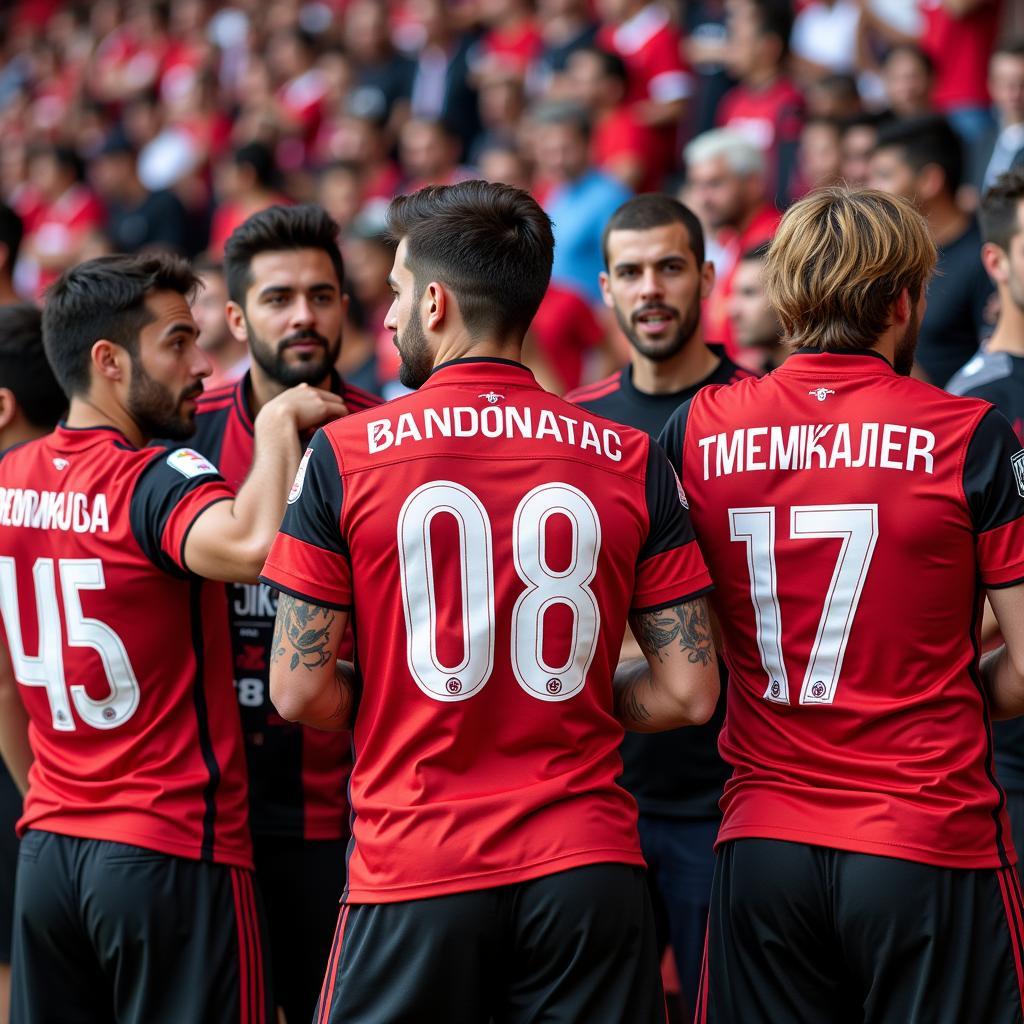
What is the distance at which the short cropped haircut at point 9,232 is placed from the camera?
627 centimetres

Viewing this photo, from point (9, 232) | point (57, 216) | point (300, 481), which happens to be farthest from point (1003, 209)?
point (57, 216)

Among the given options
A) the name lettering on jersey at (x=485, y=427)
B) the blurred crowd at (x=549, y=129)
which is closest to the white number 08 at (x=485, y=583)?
the name lettering on jersey at (x=485, y=427)

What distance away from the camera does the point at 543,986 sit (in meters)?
2.91

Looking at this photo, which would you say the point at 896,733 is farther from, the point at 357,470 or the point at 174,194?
the point at 174,194

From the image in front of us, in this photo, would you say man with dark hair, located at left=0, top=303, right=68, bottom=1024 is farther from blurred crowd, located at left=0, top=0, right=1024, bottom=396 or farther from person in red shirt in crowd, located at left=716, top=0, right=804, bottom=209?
person in red shirt in crowd, located at left=716, top=0, right=804, bottom=209

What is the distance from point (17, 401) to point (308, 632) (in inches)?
77.0

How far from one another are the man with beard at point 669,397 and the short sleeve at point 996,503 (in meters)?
1.13

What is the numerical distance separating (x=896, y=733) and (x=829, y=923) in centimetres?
43

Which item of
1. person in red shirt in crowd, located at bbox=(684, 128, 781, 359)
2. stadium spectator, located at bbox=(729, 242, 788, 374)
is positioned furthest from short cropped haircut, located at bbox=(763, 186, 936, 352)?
person in red shirt in crowd, located at bbox=(684, 128, 781, 359)

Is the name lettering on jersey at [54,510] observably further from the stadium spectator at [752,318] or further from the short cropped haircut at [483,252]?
the stadium spectator at [752,318]

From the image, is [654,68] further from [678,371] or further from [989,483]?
[989,483]

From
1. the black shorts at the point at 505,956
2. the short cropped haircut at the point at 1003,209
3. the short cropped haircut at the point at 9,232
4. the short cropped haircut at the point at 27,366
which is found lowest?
the black shorts at the point at 505,956

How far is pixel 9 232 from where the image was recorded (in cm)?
632

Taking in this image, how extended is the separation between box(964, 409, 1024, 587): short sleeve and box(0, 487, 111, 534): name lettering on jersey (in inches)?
80.5
